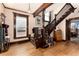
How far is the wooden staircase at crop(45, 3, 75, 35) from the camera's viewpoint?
6.36 feet

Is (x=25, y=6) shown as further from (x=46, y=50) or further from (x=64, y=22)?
(x=46, y=50)

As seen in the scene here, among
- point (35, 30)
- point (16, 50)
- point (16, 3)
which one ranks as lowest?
point (16, 50)

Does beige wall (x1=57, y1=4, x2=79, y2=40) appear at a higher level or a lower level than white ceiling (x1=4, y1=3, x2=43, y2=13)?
lower

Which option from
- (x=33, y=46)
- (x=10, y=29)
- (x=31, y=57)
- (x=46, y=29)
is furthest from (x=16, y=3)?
(x=31, y=57)

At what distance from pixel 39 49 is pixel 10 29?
0.66m

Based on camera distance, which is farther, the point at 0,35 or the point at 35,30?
the point at 35,30

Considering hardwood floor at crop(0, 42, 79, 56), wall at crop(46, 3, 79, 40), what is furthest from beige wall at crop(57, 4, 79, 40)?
hardwood floor at crop(0, 42, 79, 56)

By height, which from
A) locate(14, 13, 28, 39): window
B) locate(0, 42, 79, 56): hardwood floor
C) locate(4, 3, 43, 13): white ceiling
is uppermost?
locate(4, 3, 43, 13): white ceiling

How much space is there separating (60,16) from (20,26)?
0.79m

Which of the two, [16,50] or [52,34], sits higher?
[52,34]

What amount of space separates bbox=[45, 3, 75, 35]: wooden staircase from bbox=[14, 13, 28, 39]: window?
41cm

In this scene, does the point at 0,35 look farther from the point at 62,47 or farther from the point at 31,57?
the point at 62,47

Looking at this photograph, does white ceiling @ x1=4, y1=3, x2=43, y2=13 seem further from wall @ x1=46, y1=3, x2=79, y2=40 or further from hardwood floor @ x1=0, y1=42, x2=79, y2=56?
hardwood floor @ x1=0, y1=42, x2=79, y2=56

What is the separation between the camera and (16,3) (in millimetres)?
1946
